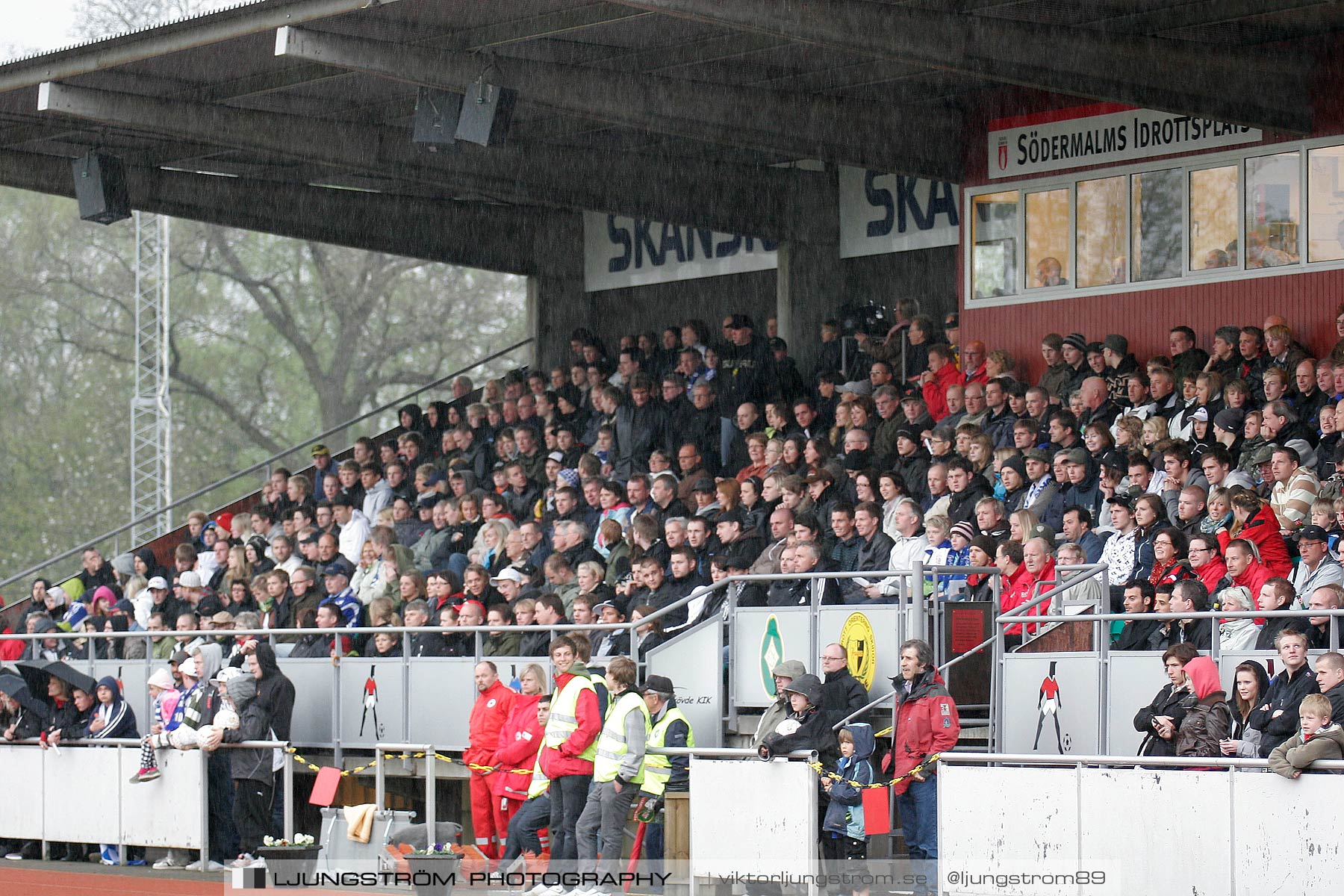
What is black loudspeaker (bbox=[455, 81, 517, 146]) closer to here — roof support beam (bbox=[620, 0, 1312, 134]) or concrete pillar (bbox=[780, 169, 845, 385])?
roof support beam (bbox=[620, 0, 1312, 134])

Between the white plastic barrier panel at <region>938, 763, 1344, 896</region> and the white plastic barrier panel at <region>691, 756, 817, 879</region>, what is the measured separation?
3.11 feet

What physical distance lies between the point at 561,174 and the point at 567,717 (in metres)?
9.20

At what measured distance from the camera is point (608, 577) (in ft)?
53.2

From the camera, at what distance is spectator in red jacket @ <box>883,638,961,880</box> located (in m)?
11.8

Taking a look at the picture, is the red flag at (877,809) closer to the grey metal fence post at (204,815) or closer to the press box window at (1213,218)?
the grey metal fence post at (204,815)

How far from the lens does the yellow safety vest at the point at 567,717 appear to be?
13.2 m

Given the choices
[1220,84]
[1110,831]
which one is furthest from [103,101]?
[1110,831]

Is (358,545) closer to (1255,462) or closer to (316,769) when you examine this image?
(316,769)

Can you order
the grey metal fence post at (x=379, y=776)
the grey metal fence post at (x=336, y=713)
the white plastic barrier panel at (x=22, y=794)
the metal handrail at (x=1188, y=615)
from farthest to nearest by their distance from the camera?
the white plastic barrier panel at (x=22, y=794) → the grey metal fence post at (x=336, y=713) → the grey metal fence post at (x=379, y=776) → the metal handrail at (x=1188, y=615)

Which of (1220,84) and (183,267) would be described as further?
(183,267)

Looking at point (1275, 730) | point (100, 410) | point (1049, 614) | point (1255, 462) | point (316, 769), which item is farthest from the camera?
point (100, 410)

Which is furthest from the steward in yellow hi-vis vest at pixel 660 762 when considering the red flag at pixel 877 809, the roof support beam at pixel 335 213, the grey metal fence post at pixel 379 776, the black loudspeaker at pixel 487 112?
the roof support beam at pixel 335 213

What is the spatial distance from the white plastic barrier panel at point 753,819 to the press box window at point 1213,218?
25.9 ft

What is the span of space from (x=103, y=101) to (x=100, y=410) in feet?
99.1
